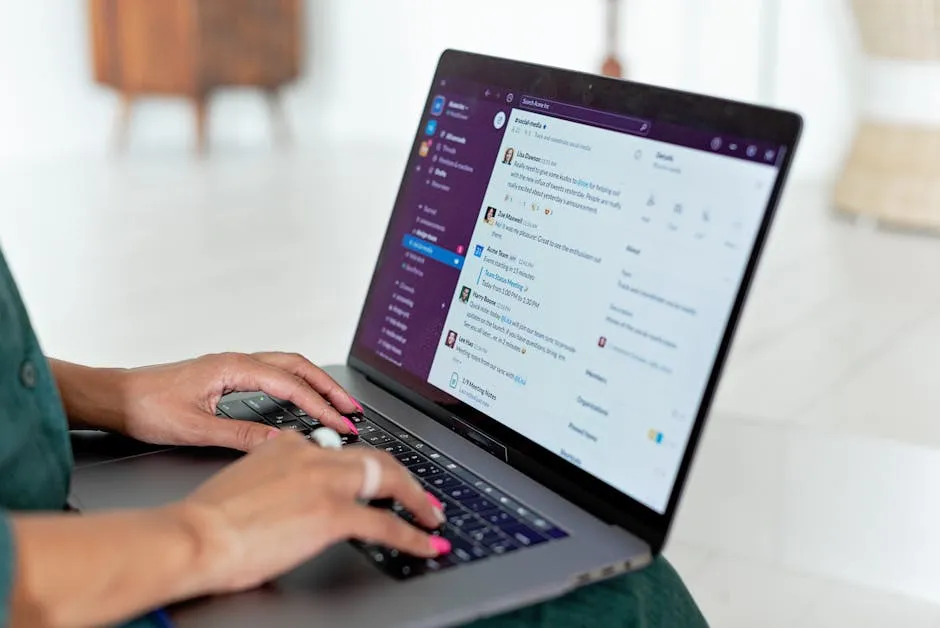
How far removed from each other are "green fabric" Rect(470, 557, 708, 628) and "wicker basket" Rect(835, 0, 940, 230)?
2.58 m

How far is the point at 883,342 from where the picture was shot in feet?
7.11

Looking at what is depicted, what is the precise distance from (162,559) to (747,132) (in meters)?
0.39

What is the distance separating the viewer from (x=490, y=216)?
33.7 inches

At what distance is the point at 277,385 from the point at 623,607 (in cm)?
29

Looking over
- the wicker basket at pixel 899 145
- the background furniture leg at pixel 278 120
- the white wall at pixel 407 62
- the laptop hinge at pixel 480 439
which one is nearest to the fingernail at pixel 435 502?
the laptop hinge at pixel 480 439

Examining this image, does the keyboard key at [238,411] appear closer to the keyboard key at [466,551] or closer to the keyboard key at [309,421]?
the keyboard key at [309,421]

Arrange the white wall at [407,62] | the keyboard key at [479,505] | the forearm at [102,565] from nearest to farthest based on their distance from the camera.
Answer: the forearm at [102,565] < the keyboard key at [479,505] < the white wall at [407,62]

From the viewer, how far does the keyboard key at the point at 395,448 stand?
32.2 inches

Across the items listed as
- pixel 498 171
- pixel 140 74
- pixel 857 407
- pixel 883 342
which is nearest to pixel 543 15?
pixel 140 74

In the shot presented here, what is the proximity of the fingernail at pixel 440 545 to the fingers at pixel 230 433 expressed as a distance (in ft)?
0.59

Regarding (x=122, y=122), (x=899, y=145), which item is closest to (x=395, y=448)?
(x=899, y=145)

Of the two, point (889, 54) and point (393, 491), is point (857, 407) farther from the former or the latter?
point (889, 54)

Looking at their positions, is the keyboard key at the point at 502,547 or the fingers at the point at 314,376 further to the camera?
the fingers at the point at 314,376

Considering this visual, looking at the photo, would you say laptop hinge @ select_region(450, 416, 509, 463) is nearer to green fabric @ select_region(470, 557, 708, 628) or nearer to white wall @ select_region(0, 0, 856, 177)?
green fabric @ select_region(470, 557, 708, 628)
